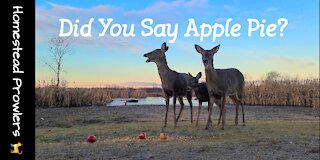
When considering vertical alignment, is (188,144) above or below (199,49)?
below

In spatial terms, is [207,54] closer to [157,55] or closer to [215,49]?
[215,49]

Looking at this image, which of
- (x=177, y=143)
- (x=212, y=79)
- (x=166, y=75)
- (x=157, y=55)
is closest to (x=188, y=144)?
(x=177, y=143)

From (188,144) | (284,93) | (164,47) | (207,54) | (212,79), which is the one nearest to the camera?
(188,144)

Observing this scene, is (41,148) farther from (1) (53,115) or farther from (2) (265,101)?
Result: (2) (265,101)

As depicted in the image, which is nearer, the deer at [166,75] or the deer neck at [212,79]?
the deer neck at [212,79]

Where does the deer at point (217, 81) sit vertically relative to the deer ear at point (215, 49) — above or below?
below

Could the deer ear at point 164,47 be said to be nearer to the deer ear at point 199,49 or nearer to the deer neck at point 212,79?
the deer ear at point 199,49

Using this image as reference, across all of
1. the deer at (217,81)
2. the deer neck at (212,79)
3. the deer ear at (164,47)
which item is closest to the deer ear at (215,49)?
the deer at (217,81)

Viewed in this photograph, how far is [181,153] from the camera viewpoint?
8.22 metres

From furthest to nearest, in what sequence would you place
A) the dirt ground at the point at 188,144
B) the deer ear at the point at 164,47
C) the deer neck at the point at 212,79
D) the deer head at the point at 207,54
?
the deer ear at the point at 164,47 → the deer neck at the point at 212,79 → the deer head at the point at 207,54 → the dirt ground at the point at 188,144

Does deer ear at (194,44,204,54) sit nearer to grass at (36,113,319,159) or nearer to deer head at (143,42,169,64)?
deer head at (143,42,169,64)

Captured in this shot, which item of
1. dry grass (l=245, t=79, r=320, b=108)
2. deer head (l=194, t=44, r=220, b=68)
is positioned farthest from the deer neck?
dry grass (l=245, t=79, r=320, b=108)

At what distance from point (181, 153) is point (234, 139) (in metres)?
2.24

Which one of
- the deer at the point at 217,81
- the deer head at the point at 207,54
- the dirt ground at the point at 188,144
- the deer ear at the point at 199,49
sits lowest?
the dirt ground at the point at 188,144
